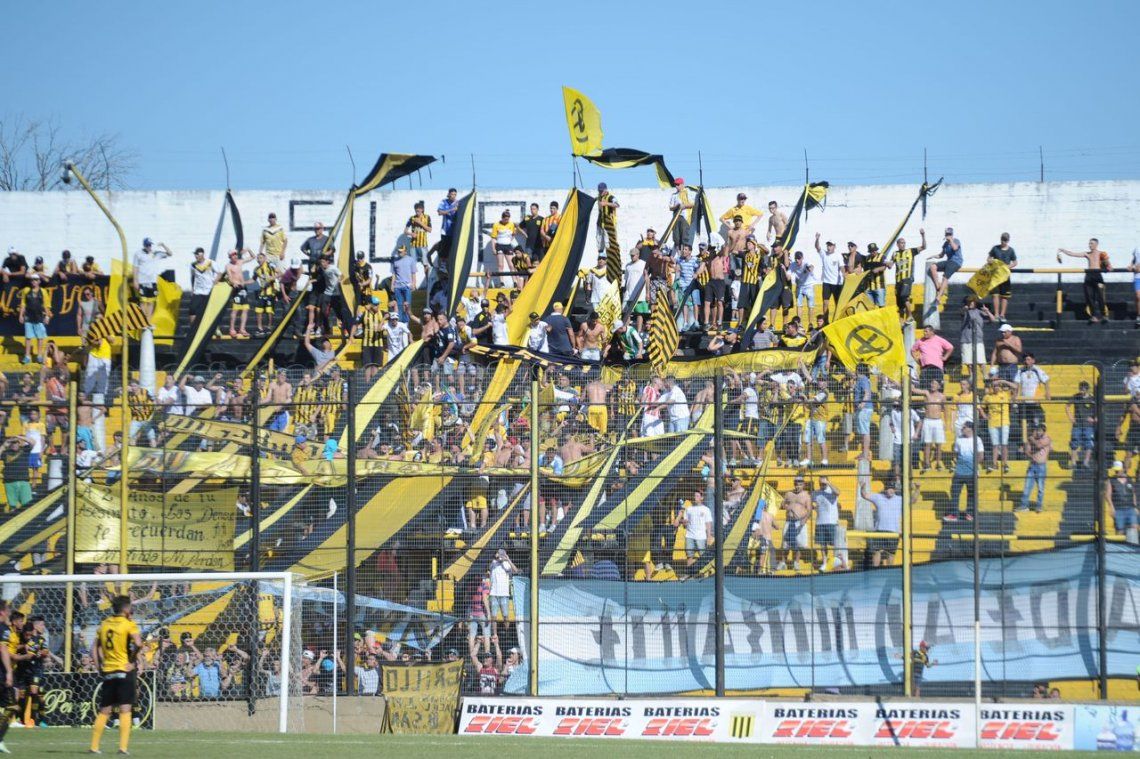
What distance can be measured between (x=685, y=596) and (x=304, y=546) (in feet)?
16.8

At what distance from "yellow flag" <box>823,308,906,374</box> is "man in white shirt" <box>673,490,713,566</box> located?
3.14 metres

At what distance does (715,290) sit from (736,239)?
1663 mm

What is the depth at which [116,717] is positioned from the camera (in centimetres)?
1667

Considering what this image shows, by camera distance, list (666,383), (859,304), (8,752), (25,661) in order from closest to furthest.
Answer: (8,752) → (25,661) → (666,383) → (859,304)

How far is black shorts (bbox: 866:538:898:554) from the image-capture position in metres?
17.1

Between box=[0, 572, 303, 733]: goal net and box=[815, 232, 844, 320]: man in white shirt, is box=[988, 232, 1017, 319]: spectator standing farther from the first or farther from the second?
box=[0, 572, 303, 733]: goal net

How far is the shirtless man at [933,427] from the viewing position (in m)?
17.1

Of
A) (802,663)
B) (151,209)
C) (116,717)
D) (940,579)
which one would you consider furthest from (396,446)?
(151,209)

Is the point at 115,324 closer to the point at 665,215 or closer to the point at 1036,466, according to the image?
the point at 665,215

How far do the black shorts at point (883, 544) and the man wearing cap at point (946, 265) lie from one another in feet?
35.1

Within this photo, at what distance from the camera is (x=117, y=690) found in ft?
43.5

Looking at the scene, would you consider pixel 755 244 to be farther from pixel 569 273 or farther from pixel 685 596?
pixel 685 596

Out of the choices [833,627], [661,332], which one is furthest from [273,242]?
[833,627]

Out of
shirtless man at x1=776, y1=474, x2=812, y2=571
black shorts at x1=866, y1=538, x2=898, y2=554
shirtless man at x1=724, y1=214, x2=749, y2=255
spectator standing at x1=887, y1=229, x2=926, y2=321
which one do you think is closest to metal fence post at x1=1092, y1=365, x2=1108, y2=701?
black shorts at x1=866, y1=538, x2=898, y2=554
